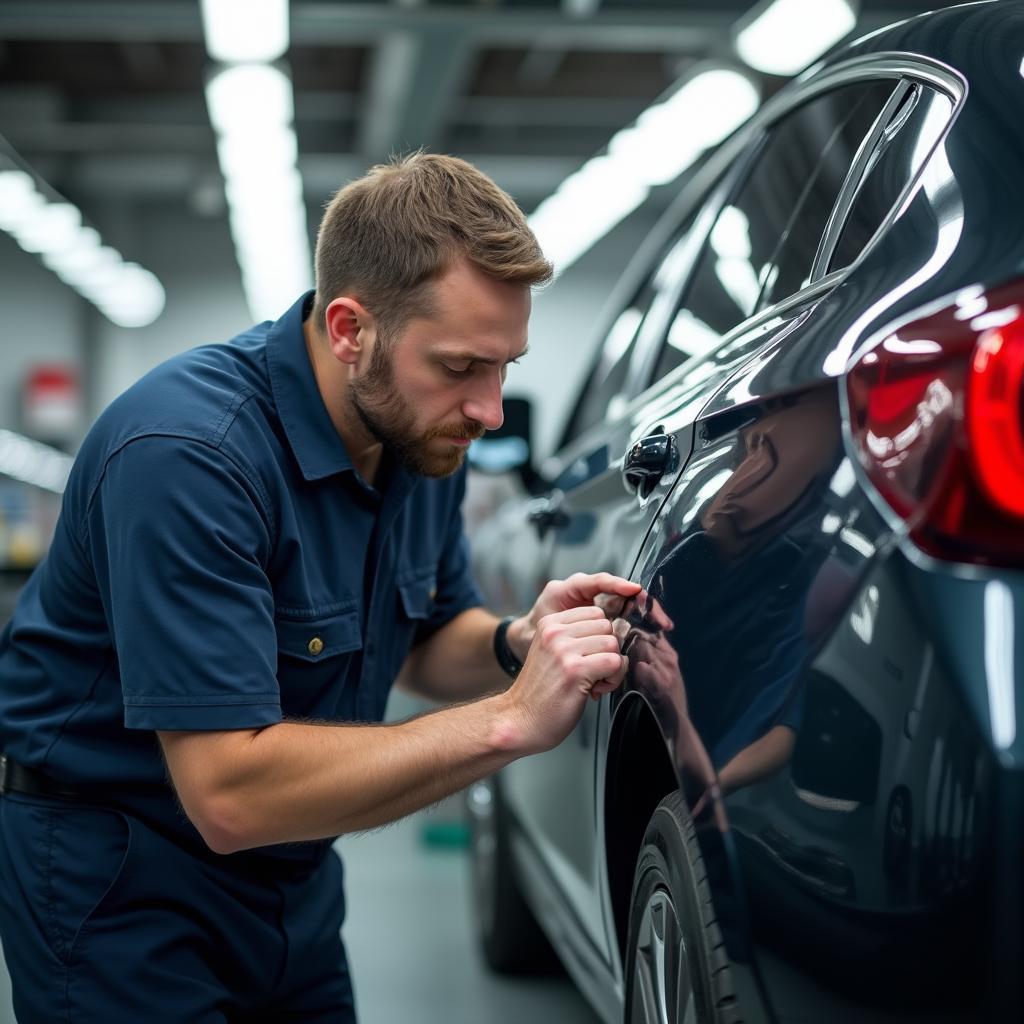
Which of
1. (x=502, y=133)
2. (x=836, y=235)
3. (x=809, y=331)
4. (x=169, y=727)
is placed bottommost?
(x=169, y=727)

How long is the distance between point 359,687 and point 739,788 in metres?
0.90

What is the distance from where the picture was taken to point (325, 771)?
1568 mm

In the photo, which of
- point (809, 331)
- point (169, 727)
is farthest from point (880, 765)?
point (169, 727)

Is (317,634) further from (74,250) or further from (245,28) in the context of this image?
(74,250)

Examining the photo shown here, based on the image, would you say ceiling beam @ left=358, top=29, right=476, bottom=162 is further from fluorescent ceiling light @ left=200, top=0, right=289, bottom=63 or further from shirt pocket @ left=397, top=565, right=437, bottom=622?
shirt pocket @ left=397, top=565, right=437, bottom=622

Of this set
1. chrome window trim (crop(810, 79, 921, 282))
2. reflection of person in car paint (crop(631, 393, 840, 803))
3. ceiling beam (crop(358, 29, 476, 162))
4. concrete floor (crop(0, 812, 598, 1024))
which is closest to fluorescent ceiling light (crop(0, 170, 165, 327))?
ceiling beam (crop(358, 29, 476, 162))

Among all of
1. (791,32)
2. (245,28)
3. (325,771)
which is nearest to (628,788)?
(325,771)

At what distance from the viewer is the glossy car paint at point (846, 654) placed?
901 mm

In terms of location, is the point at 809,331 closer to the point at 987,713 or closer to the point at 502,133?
the point at 987,713

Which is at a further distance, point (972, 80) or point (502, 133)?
point (502, 133)

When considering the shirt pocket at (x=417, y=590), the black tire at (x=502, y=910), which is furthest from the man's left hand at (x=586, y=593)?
the black tire at (x=502, y=910)

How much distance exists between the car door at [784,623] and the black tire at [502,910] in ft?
5.85

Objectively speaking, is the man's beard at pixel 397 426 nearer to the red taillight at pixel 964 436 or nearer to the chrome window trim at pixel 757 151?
the chrome window trim at pixel 757 151

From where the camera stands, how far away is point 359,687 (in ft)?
6.42
